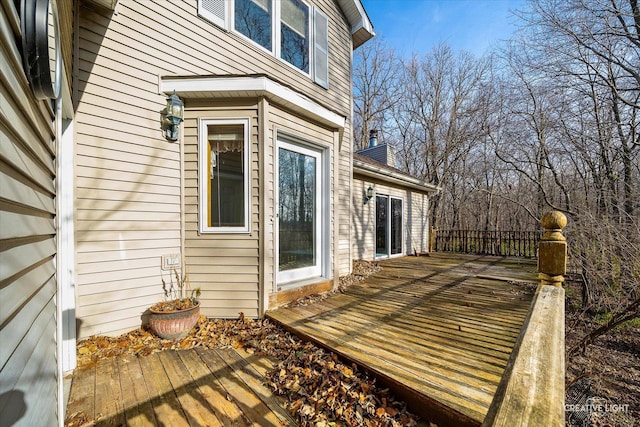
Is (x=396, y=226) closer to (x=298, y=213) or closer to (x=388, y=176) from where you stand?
(x=388, y=176)

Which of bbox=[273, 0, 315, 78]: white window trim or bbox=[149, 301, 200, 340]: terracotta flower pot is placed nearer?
bbox=[149, 301, 200, 340]: terracotta flower pot

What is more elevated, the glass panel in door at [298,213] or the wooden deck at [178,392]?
the glass panel in door at [298,213]

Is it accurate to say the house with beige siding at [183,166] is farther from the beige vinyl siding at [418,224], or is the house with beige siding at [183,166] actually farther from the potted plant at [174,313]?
the beige vinyl siding at [418,224]

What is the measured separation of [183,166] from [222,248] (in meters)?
1.20

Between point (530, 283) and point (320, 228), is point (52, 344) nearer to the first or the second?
point (320, 228)

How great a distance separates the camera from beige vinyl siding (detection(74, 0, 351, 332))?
2838 mm

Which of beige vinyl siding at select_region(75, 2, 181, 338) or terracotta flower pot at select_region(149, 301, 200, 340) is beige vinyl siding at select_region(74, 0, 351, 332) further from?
terracotta flower pot at select_region(149, 301, 200, 340)

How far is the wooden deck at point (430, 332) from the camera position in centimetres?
183

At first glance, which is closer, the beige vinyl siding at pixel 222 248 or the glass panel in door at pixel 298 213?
the beige vinyl siding at pixel 222 248

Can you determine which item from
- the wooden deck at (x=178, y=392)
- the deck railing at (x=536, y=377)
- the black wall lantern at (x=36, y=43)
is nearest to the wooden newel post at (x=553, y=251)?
the deck railing at (x=536, y=377)

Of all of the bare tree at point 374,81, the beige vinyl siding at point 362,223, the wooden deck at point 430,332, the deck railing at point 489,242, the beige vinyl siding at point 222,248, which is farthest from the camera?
the bare tree at point 374,81

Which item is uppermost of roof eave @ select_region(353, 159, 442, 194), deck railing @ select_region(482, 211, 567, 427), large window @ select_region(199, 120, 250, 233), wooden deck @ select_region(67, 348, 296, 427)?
roof eave @ select_region(353, 159, 442, 194)

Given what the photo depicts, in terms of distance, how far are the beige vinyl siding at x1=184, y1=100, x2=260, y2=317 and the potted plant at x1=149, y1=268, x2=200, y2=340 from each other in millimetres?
211

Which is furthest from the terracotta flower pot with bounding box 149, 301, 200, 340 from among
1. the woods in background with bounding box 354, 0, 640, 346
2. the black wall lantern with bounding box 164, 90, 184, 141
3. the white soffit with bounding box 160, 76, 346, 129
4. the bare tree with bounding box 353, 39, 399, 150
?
the bare tree with bounding box 353, 39, 399, 150
